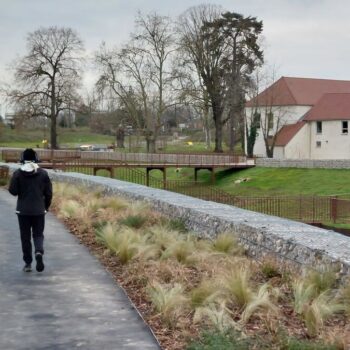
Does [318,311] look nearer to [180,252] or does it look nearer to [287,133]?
[180,252]

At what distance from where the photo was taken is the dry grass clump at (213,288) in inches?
258

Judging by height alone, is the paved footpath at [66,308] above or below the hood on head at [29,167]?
below

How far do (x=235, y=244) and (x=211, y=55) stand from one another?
6273 centimetres

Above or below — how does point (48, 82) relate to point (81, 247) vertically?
above

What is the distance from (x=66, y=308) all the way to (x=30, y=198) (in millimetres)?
2518

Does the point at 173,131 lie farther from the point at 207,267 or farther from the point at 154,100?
the point at 207,267

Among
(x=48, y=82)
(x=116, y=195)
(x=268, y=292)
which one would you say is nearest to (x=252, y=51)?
(x=48, y=82)

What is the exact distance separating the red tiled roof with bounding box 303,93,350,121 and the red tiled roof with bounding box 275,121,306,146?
3.96 feet

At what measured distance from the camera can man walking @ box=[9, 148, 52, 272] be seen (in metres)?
9.67

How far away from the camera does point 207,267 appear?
30.9ft

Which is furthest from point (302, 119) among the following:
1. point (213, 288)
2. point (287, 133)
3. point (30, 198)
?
point (213, 288)

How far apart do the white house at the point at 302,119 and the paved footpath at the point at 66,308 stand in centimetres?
5689

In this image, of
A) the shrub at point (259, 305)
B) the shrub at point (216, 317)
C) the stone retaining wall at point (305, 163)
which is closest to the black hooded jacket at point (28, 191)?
the shrub at point (216, 317)

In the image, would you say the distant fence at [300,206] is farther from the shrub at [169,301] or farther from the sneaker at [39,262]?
the shrub at [169,301]
